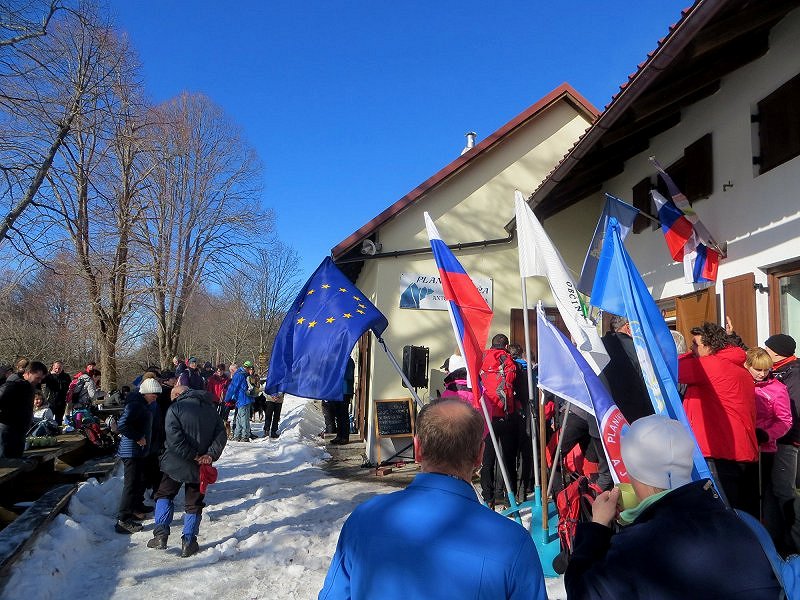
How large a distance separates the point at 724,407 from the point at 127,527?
5.88 metres

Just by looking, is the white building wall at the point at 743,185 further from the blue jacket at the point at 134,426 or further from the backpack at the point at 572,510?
the blue jacket at the point at 134,426

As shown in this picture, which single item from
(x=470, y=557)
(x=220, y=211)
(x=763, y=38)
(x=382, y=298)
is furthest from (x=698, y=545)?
(x=220, y=211)

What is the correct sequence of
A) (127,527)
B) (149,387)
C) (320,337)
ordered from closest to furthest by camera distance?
(320,337) → (127,527) → (149,387)

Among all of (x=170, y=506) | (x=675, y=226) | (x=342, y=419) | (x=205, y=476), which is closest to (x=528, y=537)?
(x=205, y=476)

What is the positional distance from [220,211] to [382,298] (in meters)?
18.6

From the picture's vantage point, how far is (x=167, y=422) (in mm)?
5414

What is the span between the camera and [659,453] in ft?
5.80

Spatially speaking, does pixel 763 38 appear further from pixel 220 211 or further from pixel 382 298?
pixel 220 211

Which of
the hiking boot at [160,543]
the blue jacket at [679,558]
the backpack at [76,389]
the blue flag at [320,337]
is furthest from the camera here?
the backpack at [76,389]

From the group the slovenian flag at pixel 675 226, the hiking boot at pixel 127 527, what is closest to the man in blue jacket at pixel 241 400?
the hiking boot at pixel 127 527

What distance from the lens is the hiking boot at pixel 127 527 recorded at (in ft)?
19.0

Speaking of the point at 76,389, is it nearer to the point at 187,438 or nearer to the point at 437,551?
the point at 187,438

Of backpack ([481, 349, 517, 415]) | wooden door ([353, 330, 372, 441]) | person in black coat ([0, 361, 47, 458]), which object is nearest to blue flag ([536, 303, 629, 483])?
backpack ([481, 349, 517, 415])

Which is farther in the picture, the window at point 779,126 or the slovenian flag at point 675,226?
the slovenian flag at point 675,226
